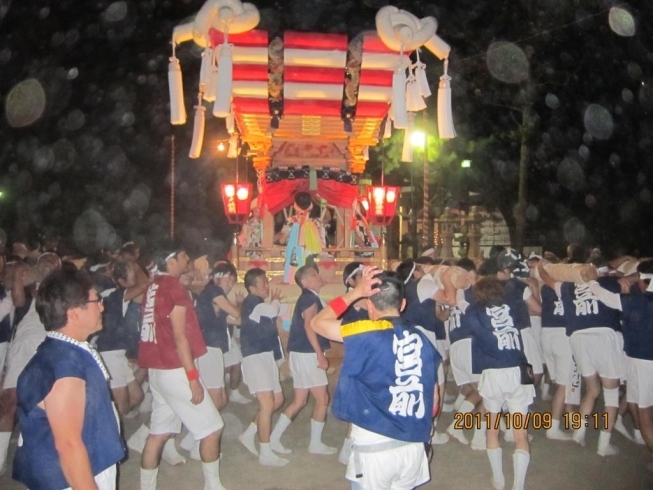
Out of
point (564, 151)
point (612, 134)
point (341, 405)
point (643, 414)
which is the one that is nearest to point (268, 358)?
point (341, 405)

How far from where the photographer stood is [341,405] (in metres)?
3.10

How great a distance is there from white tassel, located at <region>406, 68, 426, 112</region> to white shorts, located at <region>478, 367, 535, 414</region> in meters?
4.64

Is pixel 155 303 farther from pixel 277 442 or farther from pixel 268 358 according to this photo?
pixel 277 442

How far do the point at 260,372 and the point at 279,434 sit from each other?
0.71 m

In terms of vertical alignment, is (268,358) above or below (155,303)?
below

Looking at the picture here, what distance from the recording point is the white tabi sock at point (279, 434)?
19.2 feet

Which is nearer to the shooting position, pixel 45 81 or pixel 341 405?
pixel 341 405

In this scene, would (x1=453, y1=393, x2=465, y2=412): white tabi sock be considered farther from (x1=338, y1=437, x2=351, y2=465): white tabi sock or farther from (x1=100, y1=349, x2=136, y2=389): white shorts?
(x1=100, y1=349, x2=136, y2=389): white shorts

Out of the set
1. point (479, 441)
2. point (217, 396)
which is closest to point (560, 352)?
point (479, 441)

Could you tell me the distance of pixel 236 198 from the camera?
44.2 feet

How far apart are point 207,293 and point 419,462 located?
3413 mm

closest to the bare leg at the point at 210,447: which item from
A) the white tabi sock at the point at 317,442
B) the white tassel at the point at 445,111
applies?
the white tabi sock at the point at 317,442

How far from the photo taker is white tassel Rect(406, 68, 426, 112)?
8.48 m

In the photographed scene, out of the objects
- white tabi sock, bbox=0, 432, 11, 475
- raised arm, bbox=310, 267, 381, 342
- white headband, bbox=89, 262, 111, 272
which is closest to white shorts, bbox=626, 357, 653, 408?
raised arm, bbox=310, 267, 381, 342
